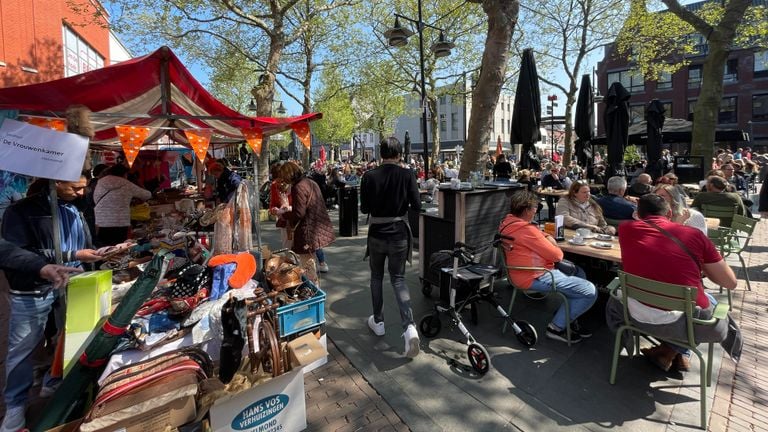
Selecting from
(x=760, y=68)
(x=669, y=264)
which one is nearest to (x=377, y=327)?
(x=669, y=264)

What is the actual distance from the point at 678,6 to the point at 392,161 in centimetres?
1041

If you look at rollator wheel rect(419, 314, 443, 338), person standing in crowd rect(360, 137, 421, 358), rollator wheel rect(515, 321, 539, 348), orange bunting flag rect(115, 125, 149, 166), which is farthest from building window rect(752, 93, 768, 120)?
orange bunting flag rect(115, 125, 149, 166)

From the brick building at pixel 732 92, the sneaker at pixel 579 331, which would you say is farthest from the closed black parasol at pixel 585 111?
the brick building at pixel 732 92

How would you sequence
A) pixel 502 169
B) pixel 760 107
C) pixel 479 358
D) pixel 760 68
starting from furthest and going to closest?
pixel 760 107, pixel 760 68, pixel 502 169, pixel 479 358

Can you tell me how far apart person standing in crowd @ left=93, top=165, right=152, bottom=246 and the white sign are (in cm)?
303

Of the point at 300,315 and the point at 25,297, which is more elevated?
the point at 25,297

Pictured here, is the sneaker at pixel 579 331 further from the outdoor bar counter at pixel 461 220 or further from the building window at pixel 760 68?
the building window at pixel 760 68

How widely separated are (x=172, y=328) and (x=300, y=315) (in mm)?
911

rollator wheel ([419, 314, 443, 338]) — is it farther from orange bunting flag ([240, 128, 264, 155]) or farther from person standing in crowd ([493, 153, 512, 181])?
person standing in crowd ([493, 153, 512, 181])

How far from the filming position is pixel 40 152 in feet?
7.25

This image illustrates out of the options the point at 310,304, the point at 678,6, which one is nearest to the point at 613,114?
the point at 678,6

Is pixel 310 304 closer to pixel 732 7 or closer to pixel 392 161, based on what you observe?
pixel 392 161

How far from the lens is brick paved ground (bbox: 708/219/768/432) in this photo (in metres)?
2.49

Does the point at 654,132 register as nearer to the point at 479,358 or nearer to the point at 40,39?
the point at 479,358
